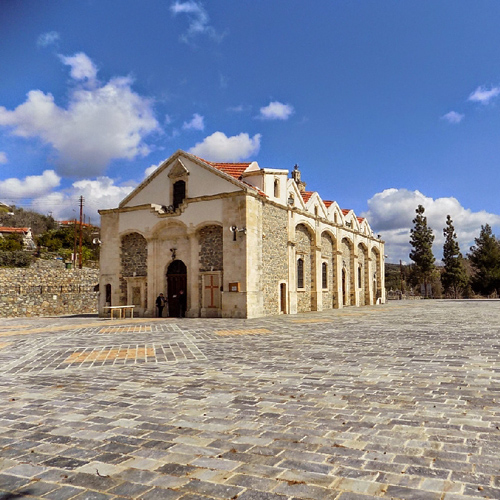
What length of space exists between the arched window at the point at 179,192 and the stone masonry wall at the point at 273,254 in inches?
190

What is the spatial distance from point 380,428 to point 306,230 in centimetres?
2384

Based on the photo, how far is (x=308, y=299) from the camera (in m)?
27.4

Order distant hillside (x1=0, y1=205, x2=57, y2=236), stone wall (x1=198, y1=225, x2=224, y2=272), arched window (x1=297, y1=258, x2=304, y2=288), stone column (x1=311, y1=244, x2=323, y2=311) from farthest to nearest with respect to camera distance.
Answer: distant hillside (x1=0, y1=205, x2=57, y2=236), stone column (x1=311, y1=244, x2=323, y2=311), arched window (x1=297, y1=258, x2=304, y2=288), stone wall (x1=198, y1=225, x2=224, y2=272)

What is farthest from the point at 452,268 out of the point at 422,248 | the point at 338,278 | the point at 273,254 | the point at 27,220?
the point at 27,220

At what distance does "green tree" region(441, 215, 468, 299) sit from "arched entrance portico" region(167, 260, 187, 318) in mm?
40267

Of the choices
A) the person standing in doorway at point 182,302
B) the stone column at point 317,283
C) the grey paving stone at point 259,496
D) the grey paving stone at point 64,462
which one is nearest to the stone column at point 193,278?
the person standing in doorway at point 182,302

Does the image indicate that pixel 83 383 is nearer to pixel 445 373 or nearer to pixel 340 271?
pixel 445 373

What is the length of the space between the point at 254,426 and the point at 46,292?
28141 millimetres

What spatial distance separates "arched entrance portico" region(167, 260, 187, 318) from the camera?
2341 centimetres

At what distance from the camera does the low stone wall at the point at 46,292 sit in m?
27.1

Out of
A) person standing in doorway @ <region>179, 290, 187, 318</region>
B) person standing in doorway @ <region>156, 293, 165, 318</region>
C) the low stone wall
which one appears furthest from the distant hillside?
person standing in doorway @ <region>179, 290, 187, 318</region>

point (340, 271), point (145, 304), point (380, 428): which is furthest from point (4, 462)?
point (340, 271)

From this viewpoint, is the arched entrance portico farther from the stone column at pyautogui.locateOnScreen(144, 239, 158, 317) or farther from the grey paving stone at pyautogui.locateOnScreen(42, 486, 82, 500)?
the grey paving stone at pyautogui.locateOnScreen(42, 486, 82, 500)

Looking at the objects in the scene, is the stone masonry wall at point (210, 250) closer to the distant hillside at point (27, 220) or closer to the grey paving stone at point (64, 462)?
the grey paving stone at point (64, 462)
